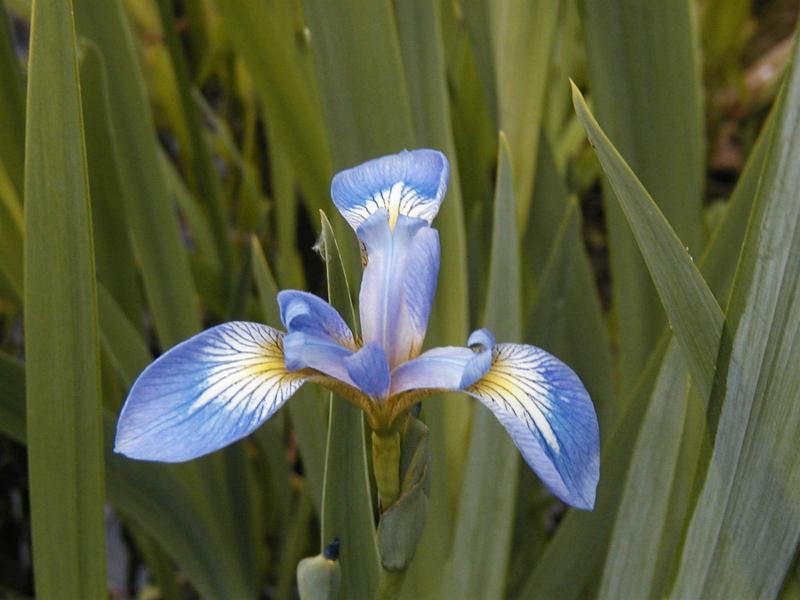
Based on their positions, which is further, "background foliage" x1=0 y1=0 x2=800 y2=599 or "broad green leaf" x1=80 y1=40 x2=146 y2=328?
"broad green leaf" x1=80 y1=40 x2=146 y2=328

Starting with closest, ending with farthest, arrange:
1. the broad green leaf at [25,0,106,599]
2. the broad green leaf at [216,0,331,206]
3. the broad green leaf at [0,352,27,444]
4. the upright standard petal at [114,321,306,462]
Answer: the upright standard petal at [114,321,306,462]
the broad green leaf at [25,0,106,599]
the broad green leaf at [0,352,27,444]
the broad green leaf at [216,0,331,206]

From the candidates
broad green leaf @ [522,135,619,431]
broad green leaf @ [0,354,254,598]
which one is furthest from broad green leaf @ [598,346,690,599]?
broad green leaf @ [0,354,254,598]

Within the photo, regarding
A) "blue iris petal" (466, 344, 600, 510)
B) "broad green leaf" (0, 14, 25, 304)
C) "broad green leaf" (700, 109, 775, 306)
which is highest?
"broad green leaf" (0, 14, 25, 304)

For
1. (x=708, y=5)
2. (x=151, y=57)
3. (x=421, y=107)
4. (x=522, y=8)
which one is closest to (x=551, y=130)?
(x=522, y=8)

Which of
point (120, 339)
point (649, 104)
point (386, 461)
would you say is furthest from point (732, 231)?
point (120, 339)

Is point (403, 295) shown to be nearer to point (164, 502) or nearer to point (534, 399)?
point (534, 399)

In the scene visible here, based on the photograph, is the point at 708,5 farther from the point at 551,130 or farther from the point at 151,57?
the point at 151,57

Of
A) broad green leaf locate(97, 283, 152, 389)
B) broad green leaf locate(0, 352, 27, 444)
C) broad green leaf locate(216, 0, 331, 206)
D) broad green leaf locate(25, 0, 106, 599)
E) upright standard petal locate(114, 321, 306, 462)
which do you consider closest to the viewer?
upright standard petal locate(114, 321, 306, 462)

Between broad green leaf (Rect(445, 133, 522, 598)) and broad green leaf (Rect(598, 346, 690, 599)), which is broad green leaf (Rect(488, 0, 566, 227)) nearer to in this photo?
broad green leaf (Rect(445, 133, 522, 598))
